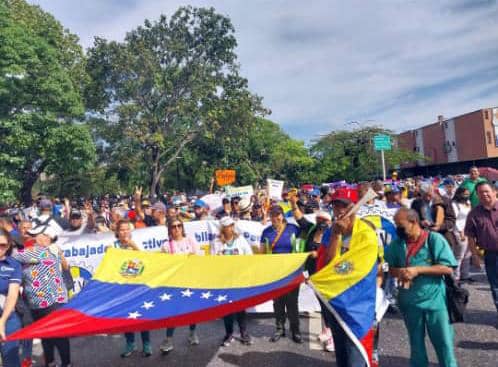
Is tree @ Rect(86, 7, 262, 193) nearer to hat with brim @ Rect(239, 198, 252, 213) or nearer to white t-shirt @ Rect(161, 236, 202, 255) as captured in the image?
hat with brim @ Rect(239, 198, 252, 213)

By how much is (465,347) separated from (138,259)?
373cm

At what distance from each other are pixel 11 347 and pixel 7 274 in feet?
2.24

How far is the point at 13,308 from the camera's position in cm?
376

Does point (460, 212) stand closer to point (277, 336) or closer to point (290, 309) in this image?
point (290, 309)

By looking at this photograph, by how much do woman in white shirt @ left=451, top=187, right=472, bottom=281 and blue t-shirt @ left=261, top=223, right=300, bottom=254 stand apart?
9.37 ft

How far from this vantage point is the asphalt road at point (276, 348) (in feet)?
14.6

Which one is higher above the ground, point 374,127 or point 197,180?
point 374,127

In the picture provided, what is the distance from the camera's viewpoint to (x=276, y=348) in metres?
4.97

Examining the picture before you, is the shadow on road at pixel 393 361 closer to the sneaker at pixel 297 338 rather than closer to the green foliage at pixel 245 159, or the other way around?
the sneaker at pixel 297 338

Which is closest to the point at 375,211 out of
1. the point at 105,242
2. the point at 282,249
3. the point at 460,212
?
the point at 460,212

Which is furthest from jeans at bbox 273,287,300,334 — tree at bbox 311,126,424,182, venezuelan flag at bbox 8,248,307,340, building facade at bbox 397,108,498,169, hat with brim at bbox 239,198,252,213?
building facade at bbox 397,108,498,169

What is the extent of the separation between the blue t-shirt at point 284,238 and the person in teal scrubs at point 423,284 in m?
1.89

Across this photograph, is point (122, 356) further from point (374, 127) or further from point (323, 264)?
point (374, 127)

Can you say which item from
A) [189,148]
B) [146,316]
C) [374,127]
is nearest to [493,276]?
[146,316]
